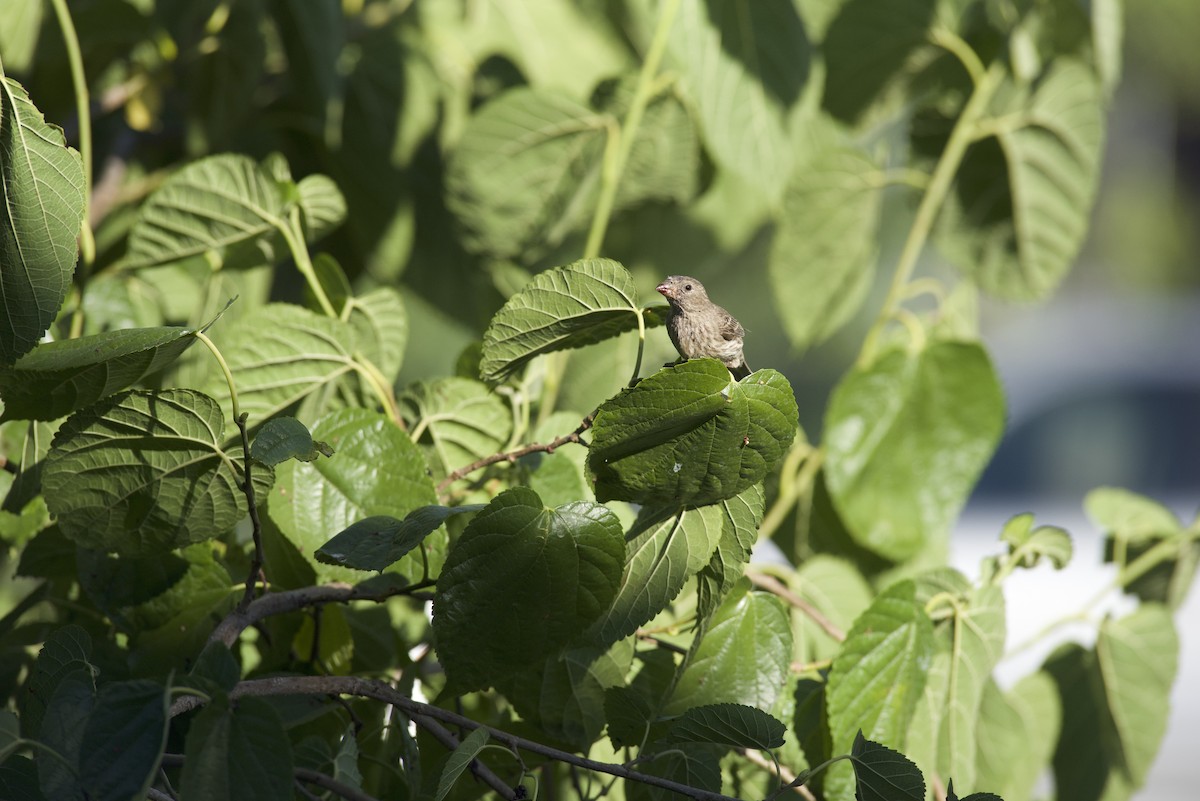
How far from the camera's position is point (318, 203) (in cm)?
90

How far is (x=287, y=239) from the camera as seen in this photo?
837 mm

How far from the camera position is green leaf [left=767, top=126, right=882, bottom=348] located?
1167 millimetres

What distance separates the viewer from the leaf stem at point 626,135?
1053 millimetres

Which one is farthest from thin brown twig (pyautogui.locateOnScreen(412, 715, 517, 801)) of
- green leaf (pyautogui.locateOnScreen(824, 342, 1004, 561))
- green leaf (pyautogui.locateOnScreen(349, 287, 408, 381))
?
green leaf (pyautogui.locateOnScreen(824, 342, 1004, 561))

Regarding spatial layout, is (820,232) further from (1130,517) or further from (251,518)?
(251,518)

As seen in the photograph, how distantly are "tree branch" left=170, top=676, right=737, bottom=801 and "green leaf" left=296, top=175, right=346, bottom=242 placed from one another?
45 centimetres

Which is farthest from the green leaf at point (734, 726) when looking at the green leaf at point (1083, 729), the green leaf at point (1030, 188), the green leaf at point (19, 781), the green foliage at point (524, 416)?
the green leaf at point (1030, 188)

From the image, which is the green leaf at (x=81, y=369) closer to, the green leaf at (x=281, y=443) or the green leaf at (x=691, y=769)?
the green leaf at (x=281, y=443)

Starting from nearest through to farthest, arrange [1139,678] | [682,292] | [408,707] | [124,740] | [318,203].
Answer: [124,740]
[408,707]
[682,292]
[318,203]
[1139,678]

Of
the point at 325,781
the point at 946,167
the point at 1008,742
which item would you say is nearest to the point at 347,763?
the point at 325,781

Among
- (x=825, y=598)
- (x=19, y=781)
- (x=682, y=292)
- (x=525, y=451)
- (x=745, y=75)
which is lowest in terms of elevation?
(x=19, y=781)

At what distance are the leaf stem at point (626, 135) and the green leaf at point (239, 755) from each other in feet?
2.01

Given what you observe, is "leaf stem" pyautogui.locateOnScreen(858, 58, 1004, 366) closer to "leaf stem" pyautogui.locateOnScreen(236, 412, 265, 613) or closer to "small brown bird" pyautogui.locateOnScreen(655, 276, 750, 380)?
"small brown bird" pyautogui.locateOnScreen(655, 276, 750, 380)

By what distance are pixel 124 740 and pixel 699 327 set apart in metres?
0.43
